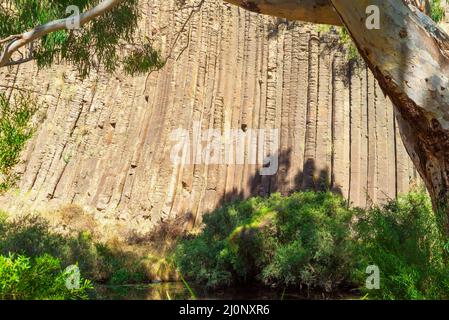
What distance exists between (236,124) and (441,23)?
5.23 metres

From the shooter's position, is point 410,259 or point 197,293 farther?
point 197,293

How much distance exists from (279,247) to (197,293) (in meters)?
1.52

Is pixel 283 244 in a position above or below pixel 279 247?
below

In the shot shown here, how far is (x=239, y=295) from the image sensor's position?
9109mm

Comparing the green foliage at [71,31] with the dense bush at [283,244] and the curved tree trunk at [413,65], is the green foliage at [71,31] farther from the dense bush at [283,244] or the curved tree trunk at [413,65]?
the curved tree trunk at [413,65]

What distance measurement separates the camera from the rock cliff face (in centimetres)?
1362

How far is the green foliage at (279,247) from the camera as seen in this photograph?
9359mm

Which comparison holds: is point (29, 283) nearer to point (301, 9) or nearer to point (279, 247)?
point (301, 9)

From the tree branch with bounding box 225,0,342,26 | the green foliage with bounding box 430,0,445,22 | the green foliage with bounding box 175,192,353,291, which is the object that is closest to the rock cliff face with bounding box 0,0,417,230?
the green foliage with bounding box 430,0,445,22

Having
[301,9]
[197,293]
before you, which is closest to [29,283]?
[301,9]

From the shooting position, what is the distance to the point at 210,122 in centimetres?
1480

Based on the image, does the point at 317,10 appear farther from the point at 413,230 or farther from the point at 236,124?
the point at 236,124

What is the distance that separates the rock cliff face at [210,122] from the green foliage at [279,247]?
2.58 meters

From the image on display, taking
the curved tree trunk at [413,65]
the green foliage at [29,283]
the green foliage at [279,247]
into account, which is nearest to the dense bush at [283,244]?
the green foliage at [279,247]
